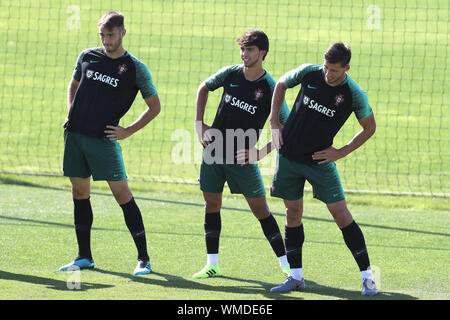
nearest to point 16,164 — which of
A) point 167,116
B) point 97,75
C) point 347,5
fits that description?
point 167,116

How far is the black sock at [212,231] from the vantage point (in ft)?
24.0

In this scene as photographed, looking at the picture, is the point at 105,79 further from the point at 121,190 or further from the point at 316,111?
the point at 316,111

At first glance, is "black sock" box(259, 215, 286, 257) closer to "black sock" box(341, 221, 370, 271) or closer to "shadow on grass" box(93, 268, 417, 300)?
"shadow on grass" box(93, 268, 417, 300)

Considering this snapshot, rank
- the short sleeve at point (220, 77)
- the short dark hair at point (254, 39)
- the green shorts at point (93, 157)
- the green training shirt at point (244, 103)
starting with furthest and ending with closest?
1. the green shorts at point (93, 157)
2. the short sleeve at point (220, 77)
3. the green training shirt at point (244, 103)
4. the short dark hair at point (254, 39)

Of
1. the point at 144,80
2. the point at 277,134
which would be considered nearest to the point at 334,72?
the point at 277,134

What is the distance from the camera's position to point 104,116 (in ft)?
23.4

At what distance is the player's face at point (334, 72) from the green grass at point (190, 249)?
1619 mm

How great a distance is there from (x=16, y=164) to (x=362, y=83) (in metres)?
8.73

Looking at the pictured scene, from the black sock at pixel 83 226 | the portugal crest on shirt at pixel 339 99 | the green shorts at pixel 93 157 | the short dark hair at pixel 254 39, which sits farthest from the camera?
the black sock at pixel 83 226

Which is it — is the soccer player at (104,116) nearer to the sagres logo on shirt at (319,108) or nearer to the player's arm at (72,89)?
the player's arm at (72,89)

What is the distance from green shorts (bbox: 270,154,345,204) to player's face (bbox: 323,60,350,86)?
645mm

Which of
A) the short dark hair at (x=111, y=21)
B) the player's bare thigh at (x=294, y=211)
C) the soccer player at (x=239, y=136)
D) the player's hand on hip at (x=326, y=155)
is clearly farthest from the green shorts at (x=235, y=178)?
the short dark hair at (x=111, y=21)

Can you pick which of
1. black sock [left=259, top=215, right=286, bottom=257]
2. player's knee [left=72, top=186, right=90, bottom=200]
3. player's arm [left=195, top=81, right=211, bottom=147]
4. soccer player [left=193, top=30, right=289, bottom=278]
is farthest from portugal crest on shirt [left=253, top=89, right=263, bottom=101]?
player's knee [left=72, top=186, right=90, bottom=200]
